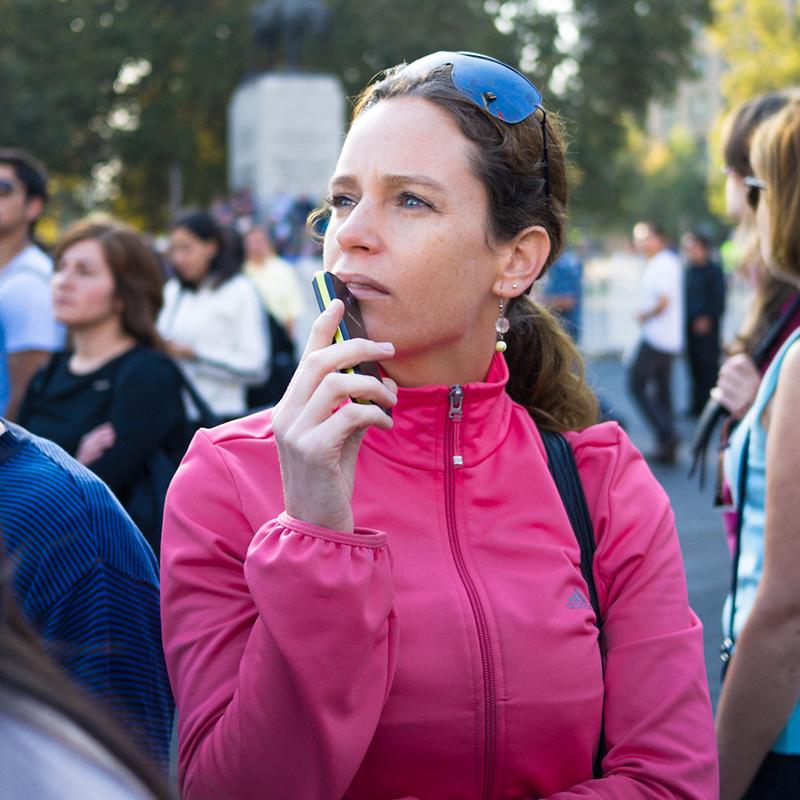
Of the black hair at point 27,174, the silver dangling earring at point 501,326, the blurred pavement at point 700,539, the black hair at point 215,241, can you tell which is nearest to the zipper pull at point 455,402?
the silver dangling earring at point 501,326

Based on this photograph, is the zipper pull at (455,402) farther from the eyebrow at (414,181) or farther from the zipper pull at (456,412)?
the eyebrow at (414,181)

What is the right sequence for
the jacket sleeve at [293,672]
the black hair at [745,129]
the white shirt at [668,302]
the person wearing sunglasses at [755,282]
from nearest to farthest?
the jacket sleeve at [293,672] → the person wearing sunglasses at [755,282] → the black hair at [745,129] → the white shirt at [668,302]

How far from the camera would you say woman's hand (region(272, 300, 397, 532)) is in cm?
184

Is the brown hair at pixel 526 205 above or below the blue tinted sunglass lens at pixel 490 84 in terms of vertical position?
below

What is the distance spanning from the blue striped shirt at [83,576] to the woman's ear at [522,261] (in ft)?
2.69

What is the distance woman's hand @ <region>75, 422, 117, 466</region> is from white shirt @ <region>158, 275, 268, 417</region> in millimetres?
2155

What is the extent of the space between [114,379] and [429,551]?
116 inches

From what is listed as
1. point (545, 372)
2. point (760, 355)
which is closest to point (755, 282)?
point (760, 355)

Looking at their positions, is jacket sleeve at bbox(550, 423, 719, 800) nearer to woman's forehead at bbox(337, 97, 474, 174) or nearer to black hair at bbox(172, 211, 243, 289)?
woman's forehead at bbox(337, 97, 474, 174)

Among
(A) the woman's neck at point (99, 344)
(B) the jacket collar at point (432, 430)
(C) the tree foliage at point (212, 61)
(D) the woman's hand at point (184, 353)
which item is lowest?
(D) the woman's hand at point (184, 353)

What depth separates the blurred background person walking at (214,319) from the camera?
22.4 feet

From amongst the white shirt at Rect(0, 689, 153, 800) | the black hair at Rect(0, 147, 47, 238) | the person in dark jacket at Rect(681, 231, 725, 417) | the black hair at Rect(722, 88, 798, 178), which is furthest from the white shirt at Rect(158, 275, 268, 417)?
the person in dark jacket at Rect(681, 231, 725, 417)

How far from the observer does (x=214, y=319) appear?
23.0ft

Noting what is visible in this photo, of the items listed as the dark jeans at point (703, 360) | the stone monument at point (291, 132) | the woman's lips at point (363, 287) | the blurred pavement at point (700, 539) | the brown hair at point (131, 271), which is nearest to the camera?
the woman's lips at point (363, 287)
